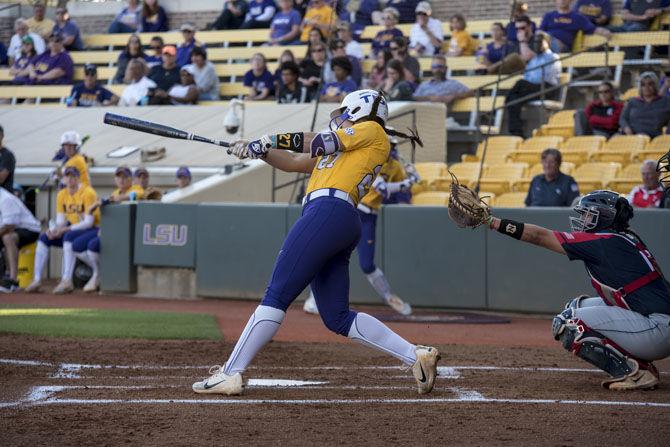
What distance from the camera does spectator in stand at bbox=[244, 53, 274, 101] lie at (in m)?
17.8

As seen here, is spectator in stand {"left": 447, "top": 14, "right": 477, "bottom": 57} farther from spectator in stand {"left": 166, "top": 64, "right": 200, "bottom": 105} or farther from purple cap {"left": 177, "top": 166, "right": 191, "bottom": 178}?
purple cap {"left": 177, "top": 166, "right": 191, "bottom": 178}

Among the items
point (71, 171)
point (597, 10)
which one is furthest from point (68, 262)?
point (597, 10)

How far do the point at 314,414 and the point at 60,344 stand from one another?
12.2ft

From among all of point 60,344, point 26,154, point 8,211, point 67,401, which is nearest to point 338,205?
point 67,401

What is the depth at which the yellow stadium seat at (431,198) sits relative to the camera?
13705 millimetres

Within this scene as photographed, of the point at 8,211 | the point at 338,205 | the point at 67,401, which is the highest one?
the point at 338,205

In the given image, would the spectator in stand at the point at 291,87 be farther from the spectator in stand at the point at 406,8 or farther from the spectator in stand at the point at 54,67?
the spectator in stand at the point at 54,67

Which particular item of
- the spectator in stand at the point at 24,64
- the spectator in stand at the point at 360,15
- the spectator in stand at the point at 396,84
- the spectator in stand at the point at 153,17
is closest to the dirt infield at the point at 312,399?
the spectator in stand at the point at 396,84

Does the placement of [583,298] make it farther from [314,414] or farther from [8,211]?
[8,211]

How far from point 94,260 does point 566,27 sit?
777 cm

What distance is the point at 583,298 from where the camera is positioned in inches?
282

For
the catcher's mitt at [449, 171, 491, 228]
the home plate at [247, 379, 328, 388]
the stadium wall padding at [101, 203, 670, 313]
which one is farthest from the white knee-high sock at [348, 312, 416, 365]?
the stadium wall padding at [101, 203, 670, 313]

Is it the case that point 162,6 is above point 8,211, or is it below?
above

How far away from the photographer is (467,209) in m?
6.41
